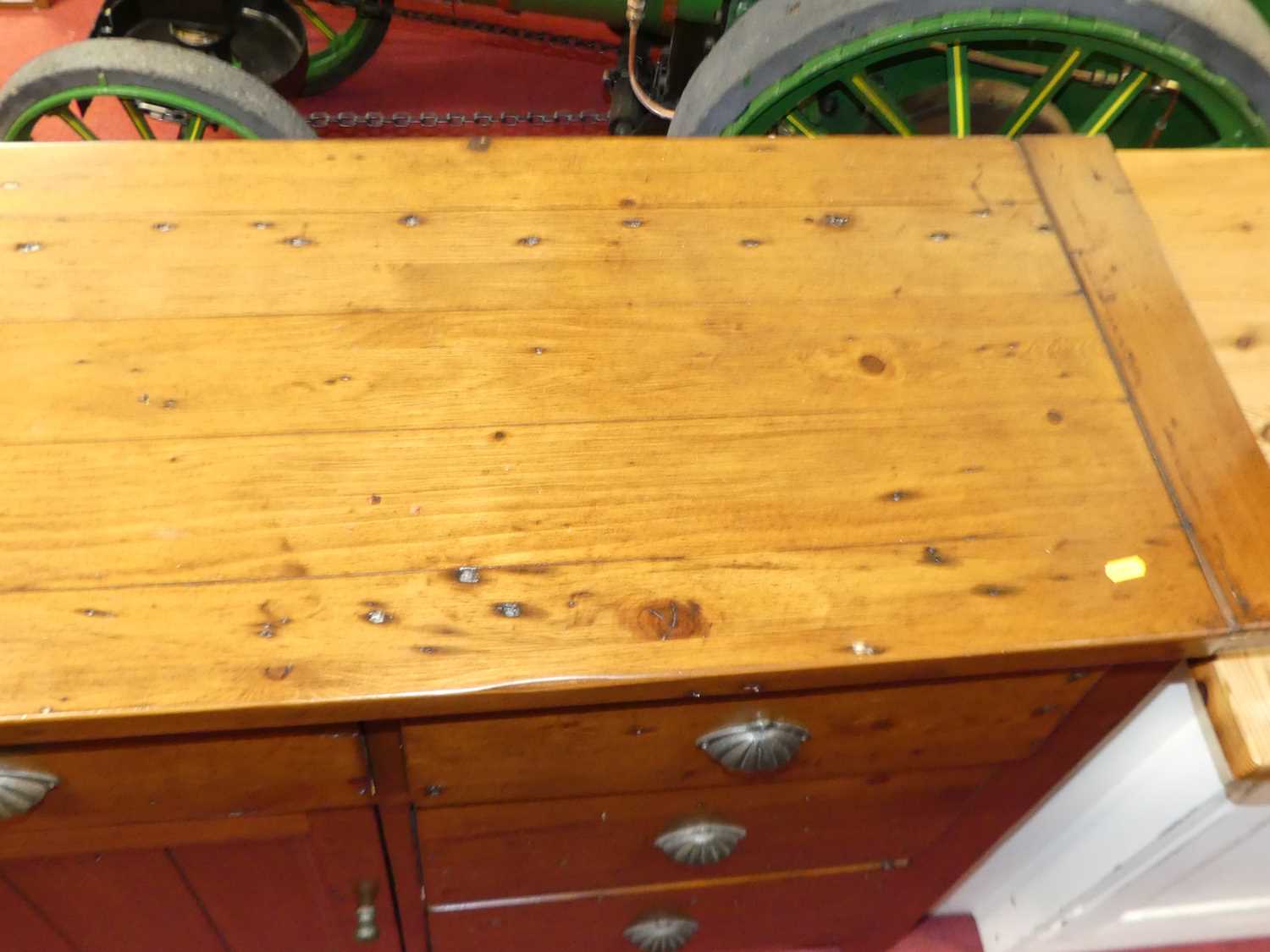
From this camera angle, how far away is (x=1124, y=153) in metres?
1.00

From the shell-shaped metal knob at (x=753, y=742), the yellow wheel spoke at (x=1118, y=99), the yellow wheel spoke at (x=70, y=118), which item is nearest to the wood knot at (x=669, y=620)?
the shell-shaped metal knob at (x=753, y=742)

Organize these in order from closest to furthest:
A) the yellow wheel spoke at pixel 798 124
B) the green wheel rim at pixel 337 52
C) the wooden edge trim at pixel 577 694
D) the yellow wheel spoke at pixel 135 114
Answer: the wooden edge trim at pixel 577 694 → the yellow wheel spoke at pixel 798 124 → the yellow wheel spoke at pixel 135 114 → the green wheel rim at pixel 337 52

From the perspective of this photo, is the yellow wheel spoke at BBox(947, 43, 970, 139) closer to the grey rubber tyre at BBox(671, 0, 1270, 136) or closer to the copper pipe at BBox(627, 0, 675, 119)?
the grey rubber tyre at BBox(671, 0, 1270, 136)

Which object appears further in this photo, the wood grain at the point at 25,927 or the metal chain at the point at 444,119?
the metal chain at the point at 444,119

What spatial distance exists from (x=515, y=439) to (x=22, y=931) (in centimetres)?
70

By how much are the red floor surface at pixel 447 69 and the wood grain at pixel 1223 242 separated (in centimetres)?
132

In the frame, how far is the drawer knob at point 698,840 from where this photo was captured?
3.03ft

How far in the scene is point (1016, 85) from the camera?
1.42 metres

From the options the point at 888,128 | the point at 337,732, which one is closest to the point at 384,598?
the point at 337,732

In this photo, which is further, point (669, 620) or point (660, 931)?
point (660, 931)

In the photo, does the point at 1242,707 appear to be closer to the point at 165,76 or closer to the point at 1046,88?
the point at 1046,88

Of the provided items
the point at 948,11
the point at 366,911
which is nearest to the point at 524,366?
the point at 366,911

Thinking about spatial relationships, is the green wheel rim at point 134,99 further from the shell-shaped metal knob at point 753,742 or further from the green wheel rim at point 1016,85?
the shell-shaped metal knob at point 753,742

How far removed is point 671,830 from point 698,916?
11.6 inches
